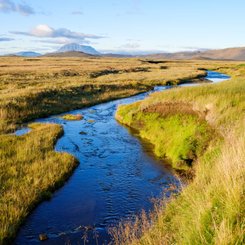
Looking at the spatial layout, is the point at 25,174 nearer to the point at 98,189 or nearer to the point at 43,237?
the point at 98,189

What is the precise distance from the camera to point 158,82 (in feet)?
223

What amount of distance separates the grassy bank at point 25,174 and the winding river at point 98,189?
0.38 metres

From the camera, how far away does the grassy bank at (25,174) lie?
11750mm

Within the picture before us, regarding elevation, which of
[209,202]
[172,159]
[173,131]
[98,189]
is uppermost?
[209,202]

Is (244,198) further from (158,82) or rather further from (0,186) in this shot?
(158,82)

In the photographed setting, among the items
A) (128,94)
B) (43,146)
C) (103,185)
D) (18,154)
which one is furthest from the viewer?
(128,94)

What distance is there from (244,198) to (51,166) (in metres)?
11.6

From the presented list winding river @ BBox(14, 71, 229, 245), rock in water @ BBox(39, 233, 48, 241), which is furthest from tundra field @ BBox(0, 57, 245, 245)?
rock in water @ BBox(39, 233, 48, 241)

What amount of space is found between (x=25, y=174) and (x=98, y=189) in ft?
11.1

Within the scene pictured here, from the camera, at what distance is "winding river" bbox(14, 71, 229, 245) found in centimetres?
1154

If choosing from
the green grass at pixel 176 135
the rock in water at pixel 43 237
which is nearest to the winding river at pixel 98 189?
the rock in water at pixel 43 237

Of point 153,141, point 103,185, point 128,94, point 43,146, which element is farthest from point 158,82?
point 103,185

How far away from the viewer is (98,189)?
15.2 meters

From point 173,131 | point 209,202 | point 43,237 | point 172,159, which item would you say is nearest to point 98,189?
point 43,237
